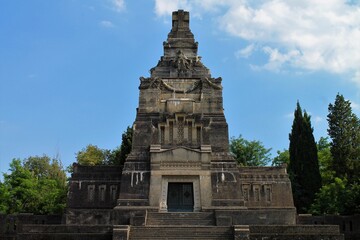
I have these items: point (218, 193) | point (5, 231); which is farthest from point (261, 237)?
point (5, 231)

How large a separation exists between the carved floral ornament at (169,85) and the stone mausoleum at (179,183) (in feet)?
0.23

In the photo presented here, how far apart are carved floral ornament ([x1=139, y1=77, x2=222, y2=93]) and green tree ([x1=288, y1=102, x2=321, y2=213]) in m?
13.5

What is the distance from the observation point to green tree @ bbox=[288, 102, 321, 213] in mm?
40656

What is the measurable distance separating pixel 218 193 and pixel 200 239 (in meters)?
6.95

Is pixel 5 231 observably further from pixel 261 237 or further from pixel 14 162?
pixel 261 237

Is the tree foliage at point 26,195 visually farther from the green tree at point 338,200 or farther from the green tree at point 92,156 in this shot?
the green tree at point 338,200

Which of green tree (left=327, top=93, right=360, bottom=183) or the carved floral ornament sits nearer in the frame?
the carved floral ornament

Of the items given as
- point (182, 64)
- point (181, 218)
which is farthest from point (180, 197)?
point (182, 64)

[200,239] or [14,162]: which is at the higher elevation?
[14,162]

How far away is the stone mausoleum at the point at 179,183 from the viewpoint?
74.9 ft

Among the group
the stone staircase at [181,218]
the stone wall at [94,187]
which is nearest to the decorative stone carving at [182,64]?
the stone wall at [94,187]

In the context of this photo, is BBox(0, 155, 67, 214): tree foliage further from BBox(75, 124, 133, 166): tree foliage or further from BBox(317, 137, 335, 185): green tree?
BBox(317, 137, 335, 185): green tree

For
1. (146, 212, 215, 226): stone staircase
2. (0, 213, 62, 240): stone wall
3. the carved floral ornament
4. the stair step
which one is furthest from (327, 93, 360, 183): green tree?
(0, 213, 62, 240): stone wall

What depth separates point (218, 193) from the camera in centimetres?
2892
